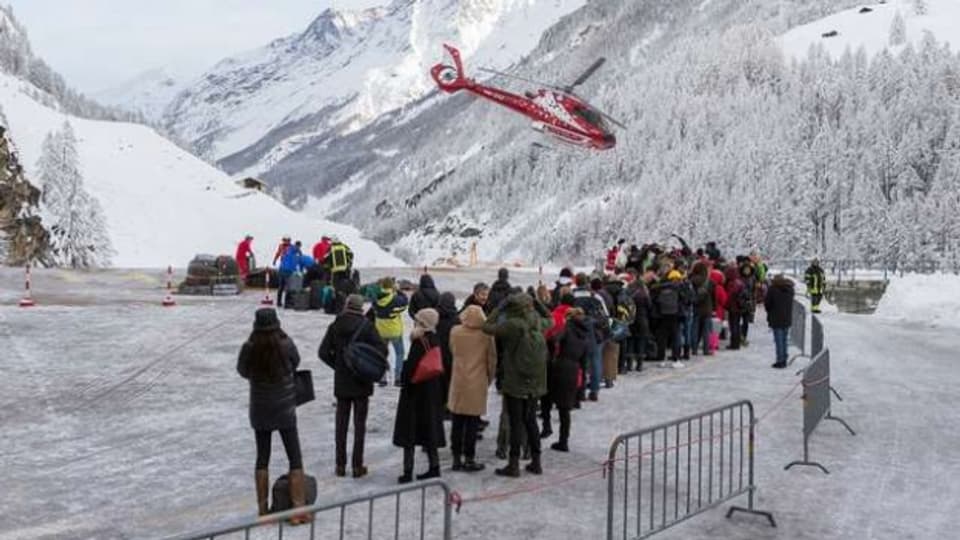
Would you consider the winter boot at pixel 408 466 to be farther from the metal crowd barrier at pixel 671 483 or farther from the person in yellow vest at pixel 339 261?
the person in yellow vest at pixel 339 261

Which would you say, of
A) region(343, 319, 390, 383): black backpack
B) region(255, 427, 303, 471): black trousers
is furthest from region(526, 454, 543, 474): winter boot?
region(255, 427, 303, 471): black trousers

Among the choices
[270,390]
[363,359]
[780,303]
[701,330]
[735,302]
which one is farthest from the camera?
[735,302]

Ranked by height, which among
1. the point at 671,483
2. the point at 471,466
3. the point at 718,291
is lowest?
the point at 671,483

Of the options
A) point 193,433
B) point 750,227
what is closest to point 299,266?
point 193,433

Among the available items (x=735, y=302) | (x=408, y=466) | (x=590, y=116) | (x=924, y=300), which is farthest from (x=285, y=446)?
(x=590, y=116)

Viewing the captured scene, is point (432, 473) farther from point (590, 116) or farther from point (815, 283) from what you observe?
point (590, 116)

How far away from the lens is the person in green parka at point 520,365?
9578 millimetres

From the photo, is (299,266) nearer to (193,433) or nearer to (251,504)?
(193,433)

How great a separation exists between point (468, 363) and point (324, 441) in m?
2.73

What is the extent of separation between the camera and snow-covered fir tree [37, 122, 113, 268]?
7169 cm

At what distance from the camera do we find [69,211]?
73312mm

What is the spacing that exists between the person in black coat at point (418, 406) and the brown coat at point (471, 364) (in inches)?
15.5

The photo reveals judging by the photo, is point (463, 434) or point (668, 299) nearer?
point (463, 434)

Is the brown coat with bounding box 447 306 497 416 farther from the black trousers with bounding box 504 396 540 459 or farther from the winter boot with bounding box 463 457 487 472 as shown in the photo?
the winter boot with bounding box 463 457 487 472
